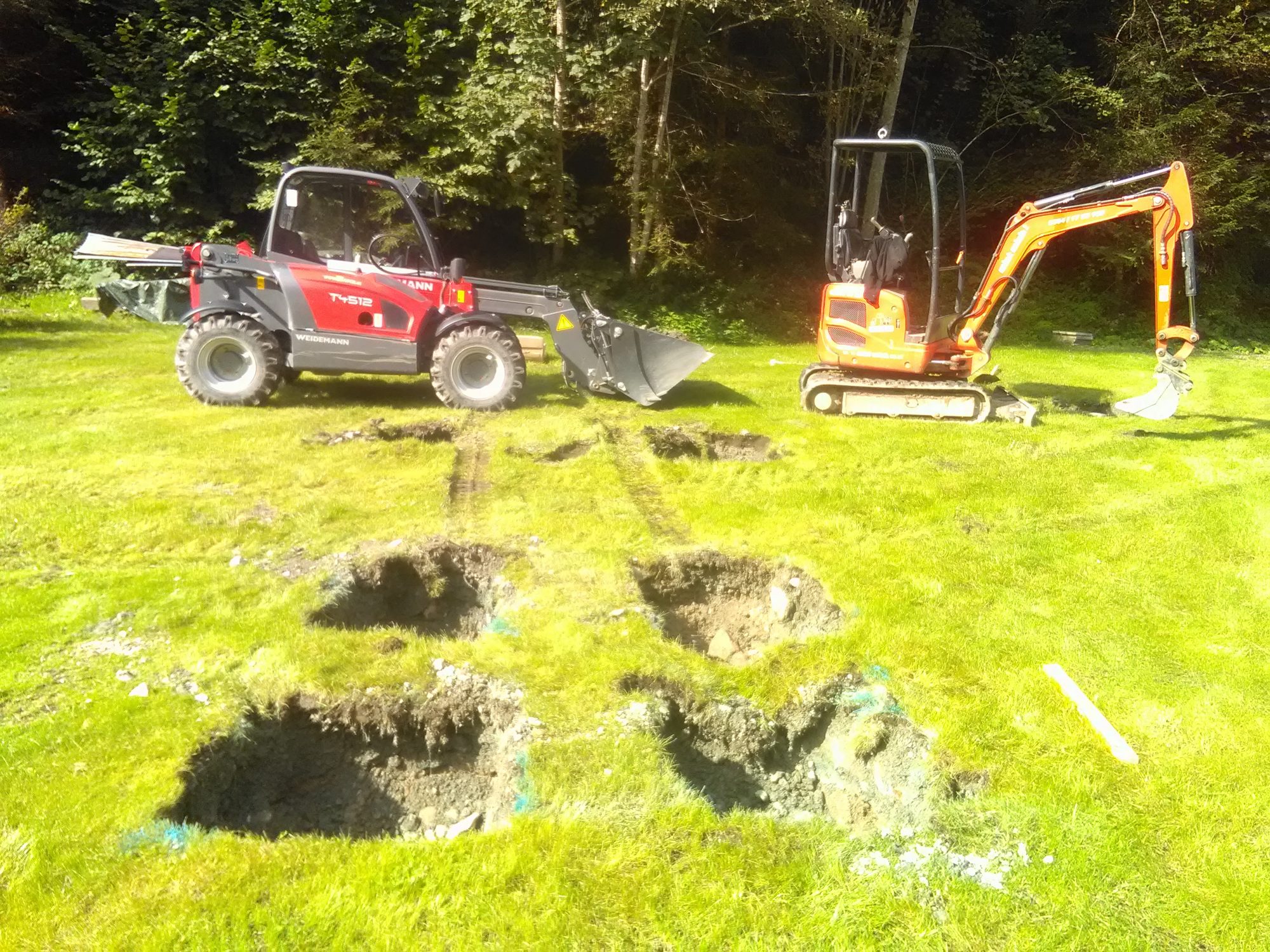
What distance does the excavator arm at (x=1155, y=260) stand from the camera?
8211mm

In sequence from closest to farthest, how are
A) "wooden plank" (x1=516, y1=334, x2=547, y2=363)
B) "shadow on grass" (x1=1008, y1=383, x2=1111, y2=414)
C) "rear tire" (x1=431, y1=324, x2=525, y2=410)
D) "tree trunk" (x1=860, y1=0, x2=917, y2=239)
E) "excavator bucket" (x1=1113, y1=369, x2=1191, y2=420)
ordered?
1. "rear tire" (x1=431, y1=324, x2=525, y2=410)
2. "excavator bucket" (x1=1113, y1=369, x2=1191, y2=420)
3. "shadow on grass" (x1=1008, y1=383, x2=1111, y2=414)
4. "wooden plank" (x1=516, y1=334, x2=547, y2=363)
5. "tree trunk" (x1=860, y1=0, x2=917, y2=239)

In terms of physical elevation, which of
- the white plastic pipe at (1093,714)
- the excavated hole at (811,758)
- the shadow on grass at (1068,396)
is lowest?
the excavated hole at (811,758)

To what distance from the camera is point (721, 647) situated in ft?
16.5

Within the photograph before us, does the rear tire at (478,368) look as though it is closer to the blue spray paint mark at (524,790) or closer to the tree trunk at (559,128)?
the blue spray paint mark at (524,790)

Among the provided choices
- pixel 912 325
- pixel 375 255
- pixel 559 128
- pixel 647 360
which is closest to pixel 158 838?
pixel 375 255

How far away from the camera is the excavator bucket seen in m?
8.54

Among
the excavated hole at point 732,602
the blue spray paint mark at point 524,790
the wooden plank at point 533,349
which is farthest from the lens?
the wooden plank at point 533,349

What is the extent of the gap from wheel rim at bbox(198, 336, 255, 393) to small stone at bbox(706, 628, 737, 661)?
18.2 feet

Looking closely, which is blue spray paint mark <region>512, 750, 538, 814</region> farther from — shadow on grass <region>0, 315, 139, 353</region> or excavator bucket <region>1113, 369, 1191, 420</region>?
shadow on grass <region>0, 315, 139, 353</region>

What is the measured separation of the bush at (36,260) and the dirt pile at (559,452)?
10441mm

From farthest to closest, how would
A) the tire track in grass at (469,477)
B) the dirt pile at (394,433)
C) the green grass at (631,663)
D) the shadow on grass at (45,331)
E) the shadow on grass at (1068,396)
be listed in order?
the shadow on grass at (45,331) → the shadow on grass at (1068,396) → the dirt pile at (394,433) → the tire track in grass at (469,477) → the green grass at (631,663)

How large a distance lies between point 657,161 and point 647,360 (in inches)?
257

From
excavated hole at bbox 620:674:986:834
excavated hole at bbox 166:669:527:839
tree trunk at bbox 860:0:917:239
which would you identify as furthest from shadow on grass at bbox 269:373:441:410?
tree trunk at bbox 860:0:917:239

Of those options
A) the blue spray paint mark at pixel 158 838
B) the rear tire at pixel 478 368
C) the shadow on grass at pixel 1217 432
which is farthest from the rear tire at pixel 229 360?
the shadow on grass at pixel 1217 432
